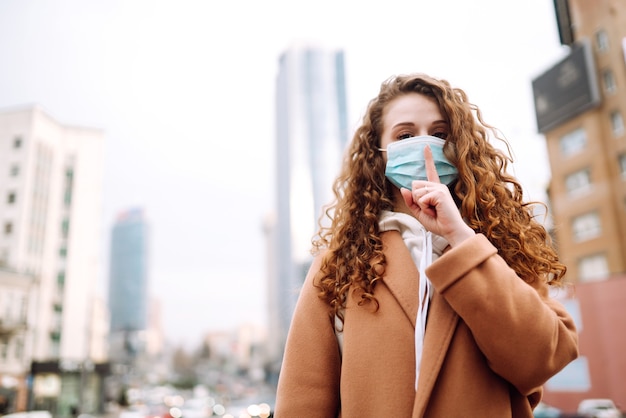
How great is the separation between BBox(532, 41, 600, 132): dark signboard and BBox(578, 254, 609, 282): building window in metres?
3.73

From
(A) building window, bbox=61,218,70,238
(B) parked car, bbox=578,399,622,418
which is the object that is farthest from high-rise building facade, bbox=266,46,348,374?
(B) parked car, bbox=578,399,622,418

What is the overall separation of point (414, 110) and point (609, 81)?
29.4ft

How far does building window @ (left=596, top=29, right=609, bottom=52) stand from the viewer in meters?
7.50

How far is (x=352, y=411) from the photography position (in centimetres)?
97

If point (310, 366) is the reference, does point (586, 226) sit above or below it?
above

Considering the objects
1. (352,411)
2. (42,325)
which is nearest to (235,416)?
(42,325)

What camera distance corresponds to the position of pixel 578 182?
14398 millimetres

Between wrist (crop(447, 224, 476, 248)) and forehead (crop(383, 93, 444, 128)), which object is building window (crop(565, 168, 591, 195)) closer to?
forehead (crop(383, 93, 444, 128))

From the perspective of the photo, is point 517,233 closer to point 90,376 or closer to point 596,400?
point 596,400

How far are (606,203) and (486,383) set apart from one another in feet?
45.8

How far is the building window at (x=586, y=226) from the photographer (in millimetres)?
13750

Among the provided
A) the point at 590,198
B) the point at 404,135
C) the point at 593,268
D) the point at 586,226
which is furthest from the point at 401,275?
the point at 593,268

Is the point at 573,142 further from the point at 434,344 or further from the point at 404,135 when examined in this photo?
the point at 434,344

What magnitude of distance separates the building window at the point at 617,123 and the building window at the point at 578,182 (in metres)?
3.15
